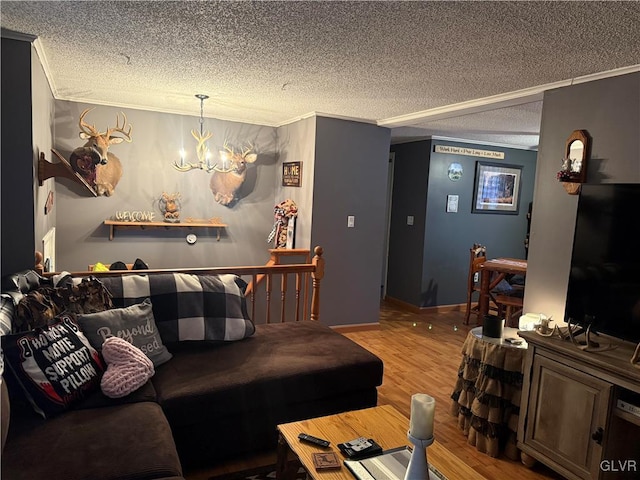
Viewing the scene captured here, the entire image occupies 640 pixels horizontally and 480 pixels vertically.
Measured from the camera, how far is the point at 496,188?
6.21 meters

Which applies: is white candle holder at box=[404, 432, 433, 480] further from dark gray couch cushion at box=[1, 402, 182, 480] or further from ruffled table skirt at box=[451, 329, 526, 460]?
ruffled table skirt at box=[451, 329, 526, 460]

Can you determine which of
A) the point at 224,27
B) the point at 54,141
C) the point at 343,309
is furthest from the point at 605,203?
the point at 54,141

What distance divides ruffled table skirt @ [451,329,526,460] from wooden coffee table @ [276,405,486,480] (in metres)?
0.86

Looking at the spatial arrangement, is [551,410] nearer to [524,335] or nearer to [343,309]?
[524,335]

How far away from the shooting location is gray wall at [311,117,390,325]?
457cm

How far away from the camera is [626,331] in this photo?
7.23 feet

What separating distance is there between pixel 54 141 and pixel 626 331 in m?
4.67

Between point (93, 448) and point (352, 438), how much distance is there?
39.0 inches

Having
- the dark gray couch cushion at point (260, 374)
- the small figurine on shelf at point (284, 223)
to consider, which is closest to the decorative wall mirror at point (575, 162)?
the dark gray couch cushion at point (260, 374)

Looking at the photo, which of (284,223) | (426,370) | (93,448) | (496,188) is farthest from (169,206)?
(496,188)

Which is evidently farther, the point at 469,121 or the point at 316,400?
the point at 469,121

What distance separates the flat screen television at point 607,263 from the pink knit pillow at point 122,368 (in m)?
2.29

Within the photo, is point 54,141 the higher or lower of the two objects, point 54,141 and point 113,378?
the higher


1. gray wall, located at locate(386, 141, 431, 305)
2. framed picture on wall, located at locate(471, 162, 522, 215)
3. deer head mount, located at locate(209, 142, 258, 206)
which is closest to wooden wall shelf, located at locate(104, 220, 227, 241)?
deer head mount, located at locate(209, 142, 258, 206)
